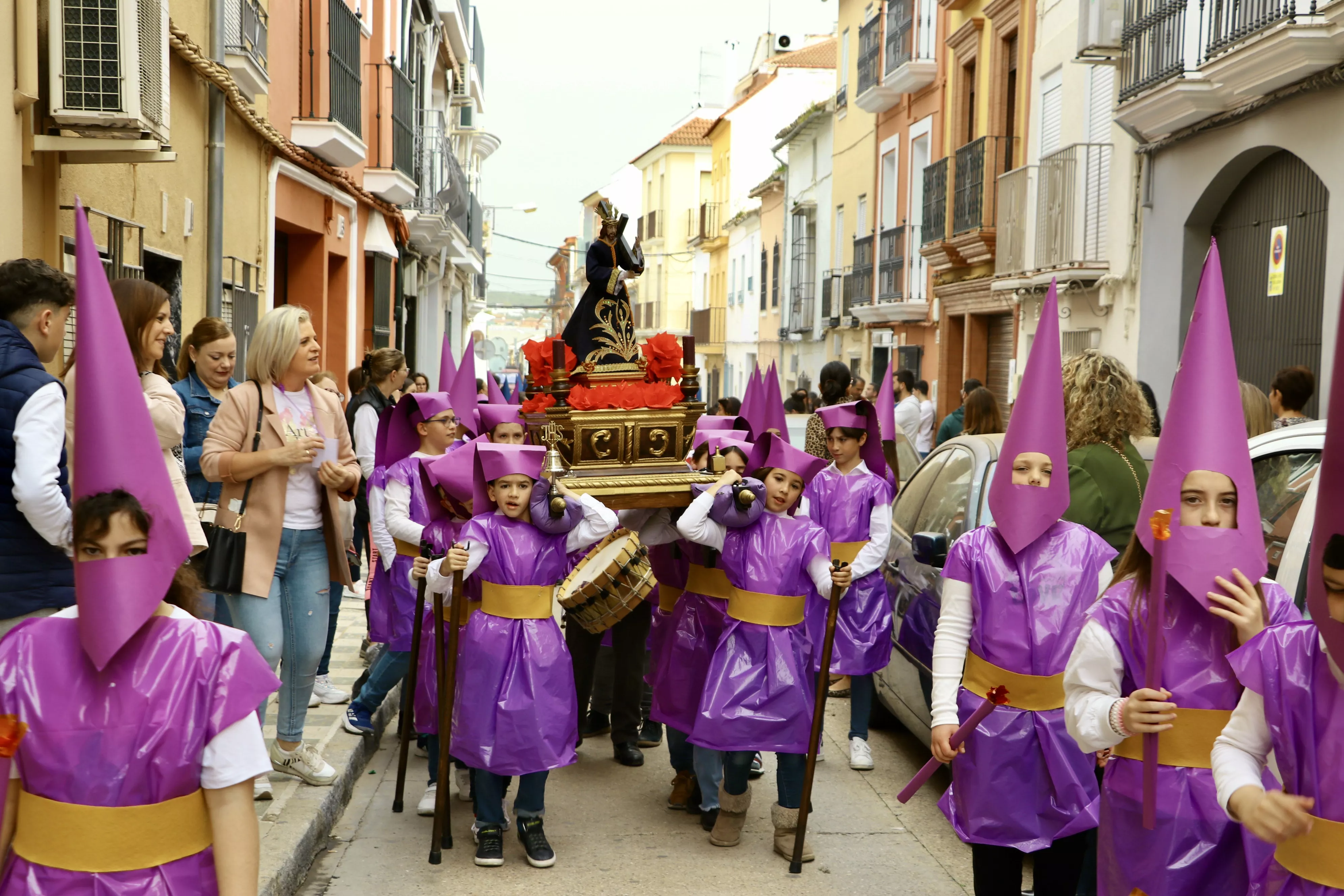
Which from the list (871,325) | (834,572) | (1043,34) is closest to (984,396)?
(834,572)

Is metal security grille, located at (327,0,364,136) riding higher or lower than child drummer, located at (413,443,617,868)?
higher

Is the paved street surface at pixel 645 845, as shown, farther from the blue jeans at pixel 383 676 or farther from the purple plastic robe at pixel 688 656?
the purple plastic robe at pixel 688 656

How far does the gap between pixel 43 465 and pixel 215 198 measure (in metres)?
7.32

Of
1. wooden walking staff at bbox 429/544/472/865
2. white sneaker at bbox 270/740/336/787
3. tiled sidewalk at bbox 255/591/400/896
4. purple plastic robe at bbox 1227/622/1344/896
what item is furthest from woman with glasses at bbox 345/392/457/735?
purple plastic robe at bbox 1227/622/1344/896

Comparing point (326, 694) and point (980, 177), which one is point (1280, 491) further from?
point (980, 177)

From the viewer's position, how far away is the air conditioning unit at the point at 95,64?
6.93 m

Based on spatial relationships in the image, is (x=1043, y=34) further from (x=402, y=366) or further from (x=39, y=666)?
(x=39, y=666)

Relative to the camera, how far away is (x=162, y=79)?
777 cm

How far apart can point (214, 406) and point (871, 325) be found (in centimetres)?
2111

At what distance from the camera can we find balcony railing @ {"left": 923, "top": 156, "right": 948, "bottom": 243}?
794 inches

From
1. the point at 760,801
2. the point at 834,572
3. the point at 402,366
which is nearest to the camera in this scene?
the point at 834,572

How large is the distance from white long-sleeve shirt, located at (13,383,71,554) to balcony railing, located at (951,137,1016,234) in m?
15.3

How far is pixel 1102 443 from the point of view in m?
5.04

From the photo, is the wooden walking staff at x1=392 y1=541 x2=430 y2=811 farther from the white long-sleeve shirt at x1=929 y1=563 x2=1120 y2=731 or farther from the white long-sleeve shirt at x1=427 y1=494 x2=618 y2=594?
the white long-sleeve shirt at x1=929 y1=563 x2=1120 y2=731
